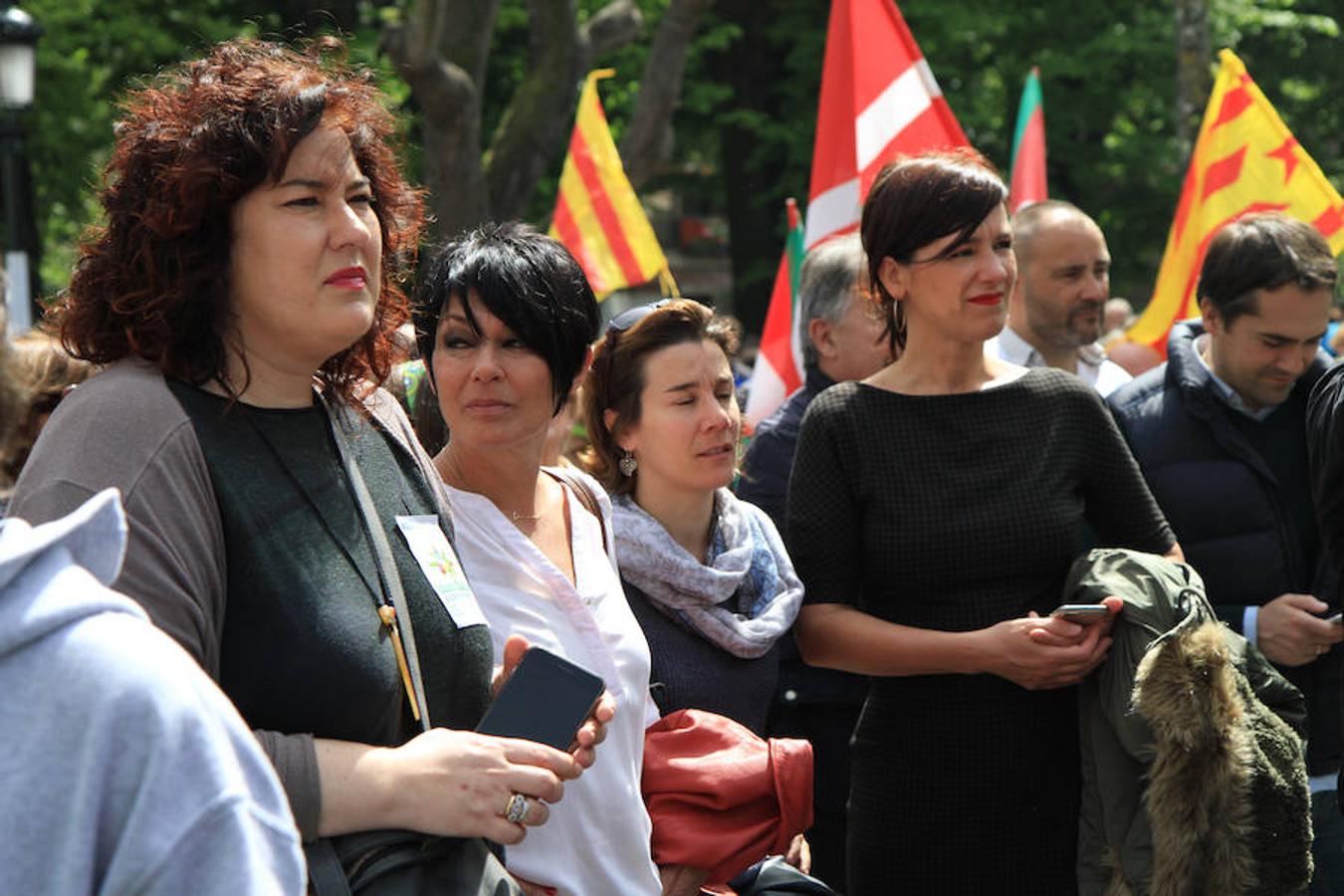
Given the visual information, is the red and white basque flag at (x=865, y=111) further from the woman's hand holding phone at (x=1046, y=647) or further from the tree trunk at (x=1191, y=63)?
the tree trunk at (x=1191, y=63)

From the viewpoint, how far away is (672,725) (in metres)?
3.15

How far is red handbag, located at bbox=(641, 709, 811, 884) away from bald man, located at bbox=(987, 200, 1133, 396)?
2525 mm

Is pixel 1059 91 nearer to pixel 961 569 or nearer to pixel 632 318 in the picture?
pixel 632 318

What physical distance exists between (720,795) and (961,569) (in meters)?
0.74

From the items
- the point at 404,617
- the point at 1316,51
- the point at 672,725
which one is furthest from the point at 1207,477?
the point at 1316,51

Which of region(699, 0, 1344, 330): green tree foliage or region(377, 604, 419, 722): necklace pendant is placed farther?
region(699, 0, 1344, 330): green tree foliage

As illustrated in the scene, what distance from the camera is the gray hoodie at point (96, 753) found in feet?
4.42

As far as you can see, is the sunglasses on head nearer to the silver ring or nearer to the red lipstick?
the red lipstick

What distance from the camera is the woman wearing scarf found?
3.44 meters

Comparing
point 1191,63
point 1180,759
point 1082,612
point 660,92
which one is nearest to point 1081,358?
point 1082,612

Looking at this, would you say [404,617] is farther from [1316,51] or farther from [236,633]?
[1316,51]

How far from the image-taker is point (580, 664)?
2836 millimetres

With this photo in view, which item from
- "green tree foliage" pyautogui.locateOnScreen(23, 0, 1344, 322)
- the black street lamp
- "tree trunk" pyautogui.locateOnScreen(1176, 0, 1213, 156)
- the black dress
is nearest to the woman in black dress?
the black dress

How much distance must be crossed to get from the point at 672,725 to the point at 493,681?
2.13ft
